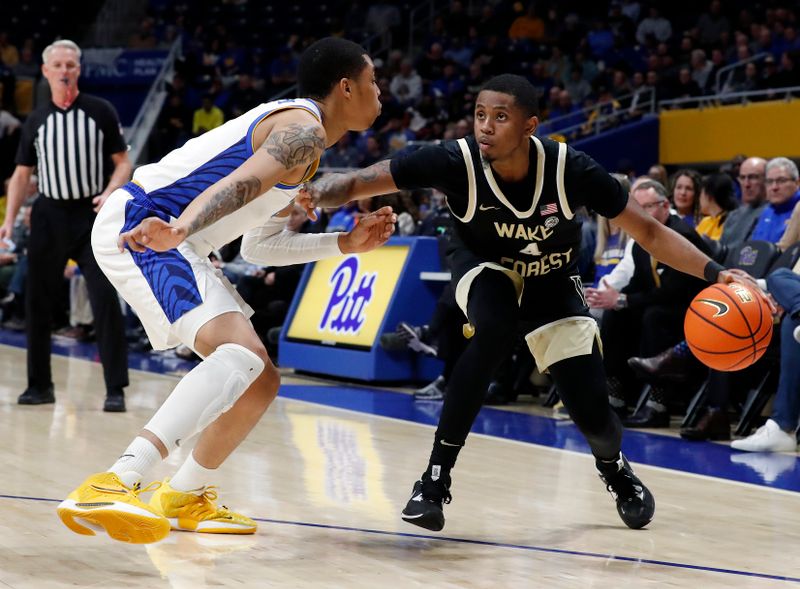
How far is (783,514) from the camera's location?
488 centimetres

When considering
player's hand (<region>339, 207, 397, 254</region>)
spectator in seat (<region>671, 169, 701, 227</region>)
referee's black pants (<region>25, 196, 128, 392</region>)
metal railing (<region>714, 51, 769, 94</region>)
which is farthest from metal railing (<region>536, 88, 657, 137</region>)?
player's hand (<region>339, 207, 397, 254</region>)

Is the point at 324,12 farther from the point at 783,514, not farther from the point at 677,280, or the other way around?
the point at 783,514

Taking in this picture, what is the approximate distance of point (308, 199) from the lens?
4.13 metres

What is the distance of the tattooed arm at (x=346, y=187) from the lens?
4180 mm

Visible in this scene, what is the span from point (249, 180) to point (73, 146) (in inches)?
166

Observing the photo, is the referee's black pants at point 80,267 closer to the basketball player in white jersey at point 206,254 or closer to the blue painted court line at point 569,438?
the blue painted court line at point 569,438

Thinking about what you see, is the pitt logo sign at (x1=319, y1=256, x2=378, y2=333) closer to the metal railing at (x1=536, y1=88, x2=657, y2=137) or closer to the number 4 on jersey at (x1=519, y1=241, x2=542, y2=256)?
the number 4 on jersey at (x1=519, y1=241, x2=542, y2=256)

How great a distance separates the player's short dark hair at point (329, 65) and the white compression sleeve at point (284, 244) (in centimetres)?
57

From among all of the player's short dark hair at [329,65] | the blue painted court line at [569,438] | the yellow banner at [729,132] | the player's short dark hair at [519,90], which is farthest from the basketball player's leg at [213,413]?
the yellow banner at [729,132]

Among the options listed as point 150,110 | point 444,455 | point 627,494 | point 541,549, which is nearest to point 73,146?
point 444,455

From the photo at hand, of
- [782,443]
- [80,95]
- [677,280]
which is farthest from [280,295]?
[782,443]

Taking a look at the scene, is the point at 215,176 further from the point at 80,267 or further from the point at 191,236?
the point at 80,267

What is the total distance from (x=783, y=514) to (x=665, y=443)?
214cm

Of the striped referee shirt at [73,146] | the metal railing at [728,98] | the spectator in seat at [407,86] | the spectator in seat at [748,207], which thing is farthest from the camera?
the spectator in seat at [407,86]
